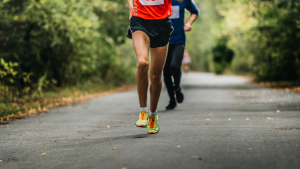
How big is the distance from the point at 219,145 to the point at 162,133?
1017 millimetres

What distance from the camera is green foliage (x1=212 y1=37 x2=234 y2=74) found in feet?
122

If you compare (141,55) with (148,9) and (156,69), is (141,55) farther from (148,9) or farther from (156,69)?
(148,9)

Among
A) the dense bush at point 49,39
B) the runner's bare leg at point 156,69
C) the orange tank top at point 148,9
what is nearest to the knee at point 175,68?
the runner's bare leg at point 156,69

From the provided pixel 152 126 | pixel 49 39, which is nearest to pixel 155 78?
pixel 152 126

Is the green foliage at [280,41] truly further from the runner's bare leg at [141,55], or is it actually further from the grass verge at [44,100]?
the runner's bare leg at [141,55]

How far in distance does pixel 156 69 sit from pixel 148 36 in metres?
0.44

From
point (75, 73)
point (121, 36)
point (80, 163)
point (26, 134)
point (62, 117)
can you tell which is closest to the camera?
point (80, 163)

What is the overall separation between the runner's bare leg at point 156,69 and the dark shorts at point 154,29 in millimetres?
73

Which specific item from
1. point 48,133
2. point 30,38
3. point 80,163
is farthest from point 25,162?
point 30,38

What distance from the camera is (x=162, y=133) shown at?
4906 millimetres

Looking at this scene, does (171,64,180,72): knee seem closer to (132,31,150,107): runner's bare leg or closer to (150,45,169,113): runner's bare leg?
(150,45,169,113): runner's bare leg

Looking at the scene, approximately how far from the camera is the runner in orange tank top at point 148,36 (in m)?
4.71

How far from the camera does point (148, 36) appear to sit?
479cm

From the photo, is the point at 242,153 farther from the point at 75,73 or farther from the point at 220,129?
the point at 75,73
